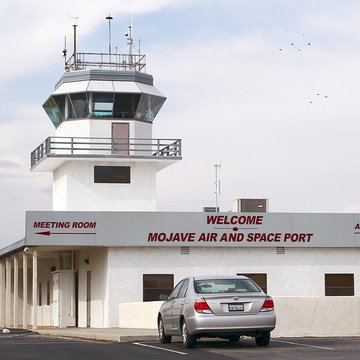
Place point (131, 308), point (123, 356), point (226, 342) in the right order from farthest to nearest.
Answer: point (131, 308) < point (226, 342) < point (123, 356)

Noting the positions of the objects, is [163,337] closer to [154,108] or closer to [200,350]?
[200,350]

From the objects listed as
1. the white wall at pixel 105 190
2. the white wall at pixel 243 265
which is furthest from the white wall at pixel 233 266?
the white wall at pixel 105 190

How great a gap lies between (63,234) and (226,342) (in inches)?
640

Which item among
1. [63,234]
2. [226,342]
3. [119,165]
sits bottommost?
[226,342]

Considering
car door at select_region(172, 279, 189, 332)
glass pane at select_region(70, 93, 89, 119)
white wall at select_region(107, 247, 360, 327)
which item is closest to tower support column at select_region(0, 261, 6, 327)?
glass pane at select_region(70, 93, 89, 119)

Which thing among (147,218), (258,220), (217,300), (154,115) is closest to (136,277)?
(147,218)

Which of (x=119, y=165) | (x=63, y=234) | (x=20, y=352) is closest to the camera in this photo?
(x=20, y=352)

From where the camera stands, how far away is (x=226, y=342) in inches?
901

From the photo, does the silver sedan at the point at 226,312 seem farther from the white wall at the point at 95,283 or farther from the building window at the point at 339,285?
the building window at the point at 339,285

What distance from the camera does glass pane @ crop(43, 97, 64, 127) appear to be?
4578 cm

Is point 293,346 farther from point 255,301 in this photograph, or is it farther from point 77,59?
point 77,59

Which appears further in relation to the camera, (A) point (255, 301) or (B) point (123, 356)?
(A) point (255, 301)

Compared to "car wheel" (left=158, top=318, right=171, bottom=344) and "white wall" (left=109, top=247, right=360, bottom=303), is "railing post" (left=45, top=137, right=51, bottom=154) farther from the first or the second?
"car wheel" (left=158, top=318, right=171, bottom=344)

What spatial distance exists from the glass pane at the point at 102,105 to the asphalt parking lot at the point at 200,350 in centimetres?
2150
